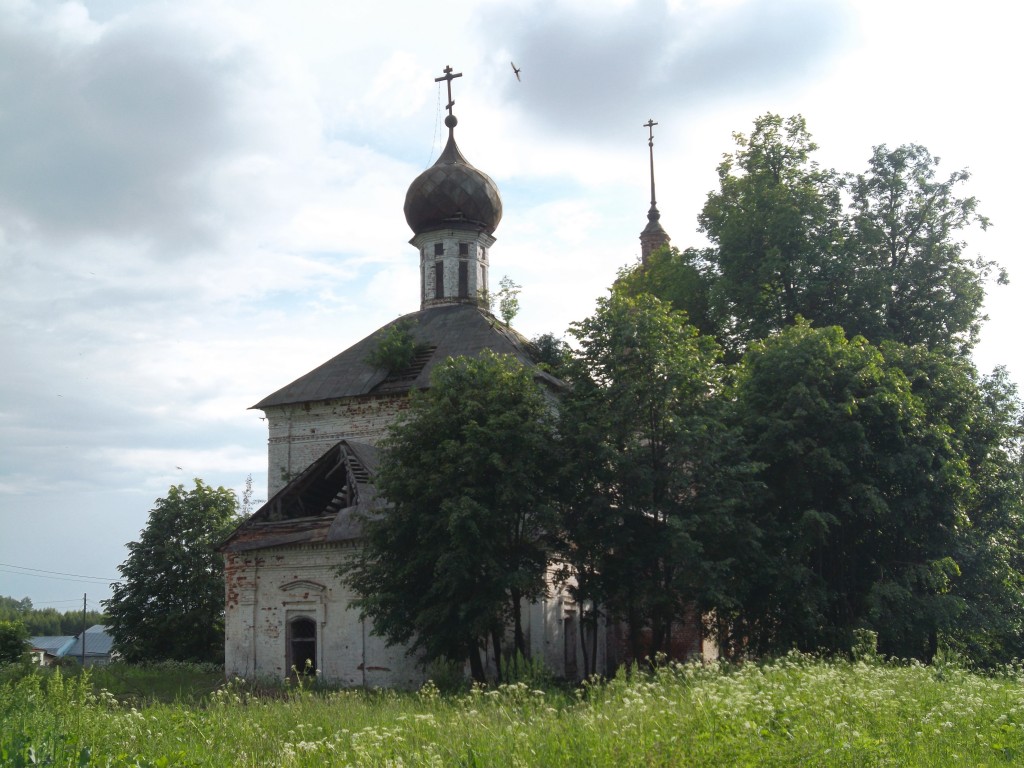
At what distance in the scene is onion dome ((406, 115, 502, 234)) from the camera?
27.8 m

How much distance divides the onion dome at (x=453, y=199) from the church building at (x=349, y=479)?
3 cm

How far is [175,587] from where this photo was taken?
3147 cm

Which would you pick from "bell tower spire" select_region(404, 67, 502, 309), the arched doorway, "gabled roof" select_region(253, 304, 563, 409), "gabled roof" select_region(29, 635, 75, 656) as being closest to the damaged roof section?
the arched doorway

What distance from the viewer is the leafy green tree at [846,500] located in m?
16.8

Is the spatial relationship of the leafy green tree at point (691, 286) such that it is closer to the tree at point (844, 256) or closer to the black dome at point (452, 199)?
the tree at point (844, 256)

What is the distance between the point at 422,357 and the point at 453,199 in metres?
5.57

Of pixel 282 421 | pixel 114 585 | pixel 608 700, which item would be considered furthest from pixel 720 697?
pixel 114 585

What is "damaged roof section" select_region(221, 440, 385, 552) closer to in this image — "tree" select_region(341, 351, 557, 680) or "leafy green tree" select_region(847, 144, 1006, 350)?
"tree" select_region(341, 351, 557, 680)

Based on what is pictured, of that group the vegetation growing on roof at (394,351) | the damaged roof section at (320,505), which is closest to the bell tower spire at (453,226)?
the vegetation growing on roof at (394,351)

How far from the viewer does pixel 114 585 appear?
104 feet

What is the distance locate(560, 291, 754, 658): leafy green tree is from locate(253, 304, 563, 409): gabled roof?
6370mm

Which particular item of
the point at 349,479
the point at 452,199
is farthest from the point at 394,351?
the point at 452,199

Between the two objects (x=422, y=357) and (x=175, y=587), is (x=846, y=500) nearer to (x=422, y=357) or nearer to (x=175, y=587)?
(x=422, y=357)

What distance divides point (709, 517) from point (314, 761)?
909 centimetres
